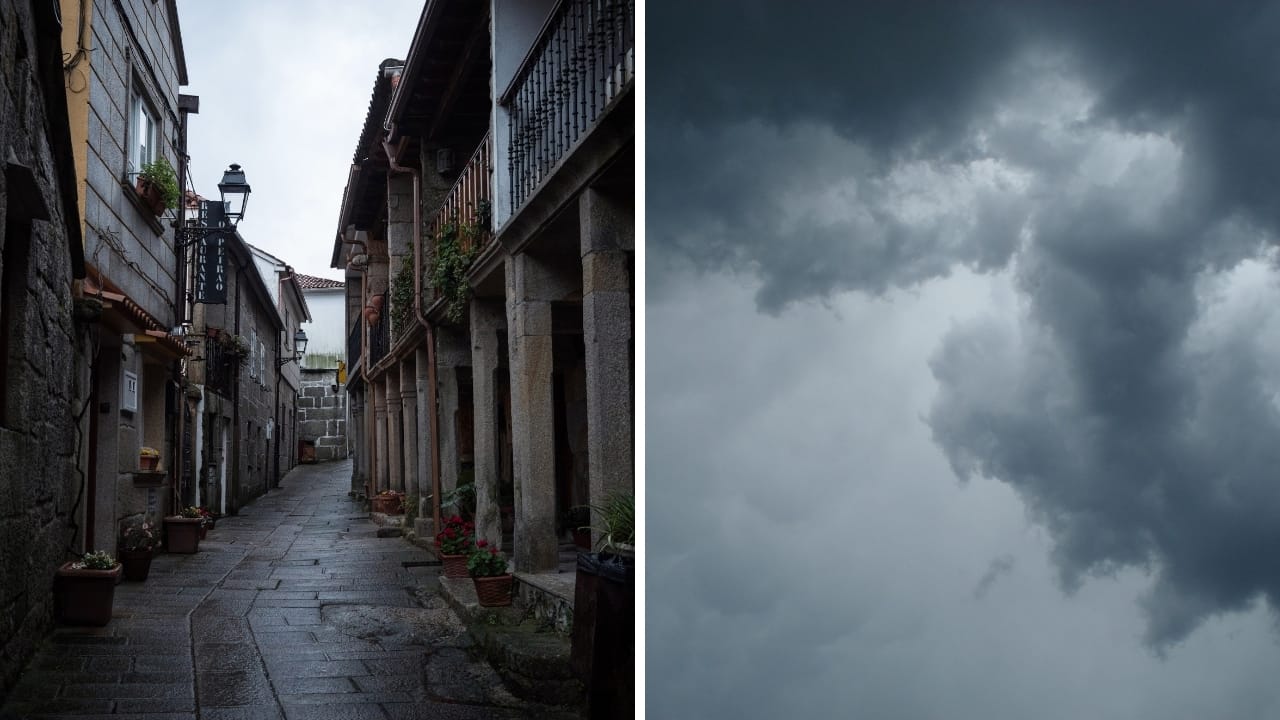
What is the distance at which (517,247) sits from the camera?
732 cm

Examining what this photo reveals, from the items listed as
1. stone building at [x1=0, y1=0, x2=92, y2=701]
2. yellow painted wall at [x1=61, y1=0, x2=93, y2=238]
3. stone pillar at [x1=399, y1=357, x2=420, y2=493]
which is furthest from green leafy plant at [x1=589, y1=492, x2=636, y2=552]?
stone pillar at [x1=399, y1=357, x2=420, y2=493]

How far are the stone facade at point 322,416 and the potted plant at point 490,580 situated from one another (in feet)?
96.7

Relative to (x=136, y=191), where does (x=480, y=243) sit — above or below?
below

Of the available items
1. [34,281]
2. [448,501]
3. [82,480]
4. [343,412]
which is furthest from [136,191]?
[343,412]

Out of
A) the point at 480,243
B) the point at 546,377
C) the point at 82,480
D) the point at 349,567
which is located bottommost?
the point at 349,567

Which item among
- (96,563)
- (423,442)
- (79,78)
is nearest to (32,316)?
(96,563)

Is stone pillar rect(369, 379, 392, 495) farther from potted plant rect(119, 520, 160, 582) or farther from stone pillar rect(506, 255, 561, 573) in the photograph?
stone pillar rect(506, 255, 561, 573)

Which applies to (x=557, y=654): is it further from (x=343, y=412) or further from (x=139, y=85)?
(x=343, y=412)

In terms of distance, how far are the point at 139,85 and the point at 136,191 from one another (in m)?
1.21

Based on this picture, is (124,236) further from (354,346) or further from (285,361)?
(285,361)

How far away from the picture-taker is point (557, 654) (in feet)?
17.1

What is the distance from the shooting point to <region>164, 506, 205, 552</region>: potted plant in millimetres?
11305

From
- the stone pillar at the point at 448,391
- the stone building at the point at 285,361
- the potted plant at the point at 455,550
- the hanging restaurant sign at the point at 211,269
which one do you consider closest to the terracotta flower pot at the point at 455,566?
the potted plant at the point at 455,550

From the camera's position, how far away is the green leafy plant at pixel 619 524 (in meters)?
5.09
